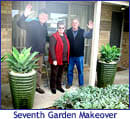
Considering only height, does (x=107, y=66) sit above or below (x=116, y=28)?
below

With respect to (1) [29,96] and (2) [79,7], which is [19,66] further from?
(2) [79,7]

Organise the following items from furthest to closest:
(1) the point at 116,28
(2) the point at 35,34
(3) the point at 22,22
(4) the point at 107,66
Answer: (1) the point at 116,28 → (4) the point at 107,66 → (2) the point at 35,34 → (3) the point at 22,22

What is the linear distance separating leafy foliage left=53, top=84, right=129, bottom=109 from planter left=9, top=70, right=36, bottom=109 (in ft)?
2.20

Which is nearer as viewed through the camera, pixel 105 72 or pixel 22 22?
pixel 22 22

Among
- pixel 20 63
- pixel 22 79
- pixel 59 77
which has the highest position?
pixel 20 63

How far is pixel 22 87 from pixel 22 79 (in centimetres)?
15

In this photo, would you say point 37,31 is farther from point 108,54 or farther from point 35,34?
point 108,54

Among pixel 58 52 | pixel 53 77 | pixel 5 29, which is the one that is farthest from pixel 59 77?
pixel 5 29

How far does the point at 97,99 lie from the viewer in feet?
14.1

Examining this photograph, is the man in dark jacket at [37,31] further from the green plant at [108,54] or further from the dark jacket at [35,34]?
the green plant at [108,54]

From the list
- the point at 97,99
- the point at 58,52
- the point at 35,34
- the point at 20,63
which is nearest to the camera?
the point at 20,63

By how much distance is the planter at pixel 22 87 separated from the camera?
160 inches

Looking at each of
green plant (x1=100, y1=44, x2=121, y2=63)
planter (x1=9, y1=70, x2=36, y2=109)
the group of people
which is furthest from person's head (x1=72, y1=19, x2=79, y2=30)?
planter (x1=9, y1=70, x2=36, y2=109)

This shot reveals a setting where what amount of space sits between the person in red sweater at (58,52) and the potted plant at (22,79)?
0.90 m
